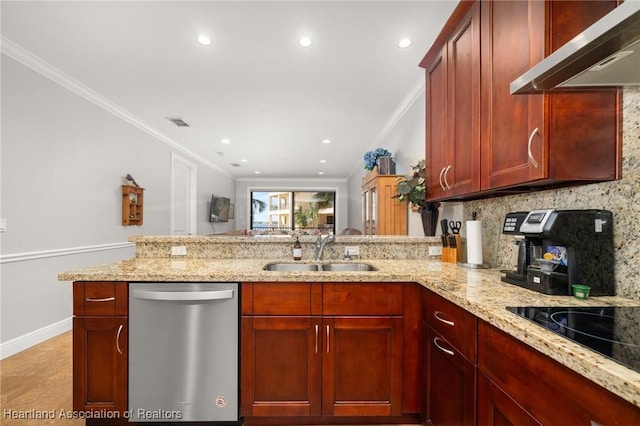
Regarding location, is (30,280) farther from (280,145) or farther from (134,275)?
(280,145)

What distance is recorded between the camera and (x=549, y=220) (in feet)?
4.06

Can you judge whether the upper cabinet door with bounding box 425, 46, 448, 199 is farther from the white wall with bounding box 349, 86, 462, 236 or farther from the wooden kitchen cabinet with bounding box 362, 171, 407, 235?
the wooden kitchen cabinet with bounding box 362, 171, 407, 235

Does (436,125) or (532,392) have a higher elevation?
(436,125)

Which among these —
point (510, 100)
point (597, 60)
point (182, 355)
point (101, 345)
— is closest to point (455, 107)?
point (510, 100)

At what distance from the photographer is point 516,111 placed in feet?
4.23

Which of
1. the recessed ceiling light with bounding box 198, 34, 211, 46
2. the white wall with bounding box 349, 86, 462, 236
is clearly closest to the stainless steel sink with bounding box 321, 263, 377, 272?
the white wall with bounding box 349, 86, 462, 236

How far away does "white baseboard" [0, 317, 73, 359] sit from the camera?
254cm

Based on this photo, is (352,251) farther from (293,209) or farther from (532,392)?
(293,209)

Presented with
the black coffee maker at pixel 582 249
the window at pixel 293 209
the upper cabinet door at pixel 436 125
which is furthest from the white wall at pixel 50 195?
the window at pixel 293 209

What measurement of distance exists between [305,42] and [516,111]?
172 centimetres

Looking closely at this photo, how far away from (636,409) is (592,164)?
3.09ft

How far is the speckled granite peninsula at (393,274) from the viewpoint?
0.71 metres

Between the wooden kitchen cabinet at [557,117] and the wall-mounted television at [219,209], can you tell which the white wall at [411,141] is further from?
the wall-mounted television at [219,209]

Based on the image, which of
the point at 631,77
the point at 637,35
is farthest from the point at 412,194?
the point at 637,35
